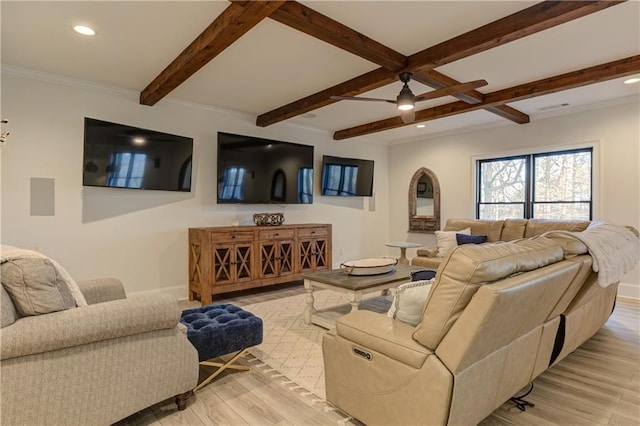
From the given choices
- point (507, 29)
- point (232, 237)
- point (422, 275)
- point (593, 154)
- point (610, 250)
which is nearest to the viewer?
point (610, 250)

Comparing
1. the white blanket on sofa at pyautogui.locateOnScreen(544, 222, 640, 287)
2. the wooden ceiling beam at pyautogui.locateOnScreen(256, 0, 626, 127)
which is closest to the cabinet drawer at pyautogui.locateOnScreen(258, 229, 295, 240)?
the wooden ceiling beam at pyautogui.locateOnScreen(256, 0, 626, 127)

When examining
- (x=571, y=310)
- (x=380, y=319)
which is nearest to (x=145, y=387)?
(x=380, y=319)

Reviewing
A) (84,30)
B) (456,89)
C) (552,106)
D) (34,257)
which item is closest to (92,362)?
(34,257)

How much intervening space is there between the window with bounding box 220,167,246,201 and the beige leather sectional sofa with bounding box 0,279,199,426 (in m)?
2.99

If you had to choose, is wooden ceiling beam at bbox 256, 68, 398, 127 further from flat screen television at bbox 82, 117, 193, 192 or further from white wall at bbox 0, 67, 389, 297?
Answer: flat screen television at bbox 82, 117, 193, 192

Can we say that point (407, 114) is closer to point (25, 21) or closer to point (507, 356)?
point (507, 356)

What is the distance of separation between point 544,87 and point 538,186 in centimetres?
205

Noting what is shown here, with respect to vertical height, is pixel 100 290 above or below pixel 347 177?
below

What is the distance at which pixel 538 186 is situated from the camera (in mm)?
5402

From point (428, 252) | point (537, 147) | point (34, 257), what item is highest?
point (537, 147)

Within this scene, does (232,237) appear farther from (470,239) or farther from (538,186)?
(538,186)

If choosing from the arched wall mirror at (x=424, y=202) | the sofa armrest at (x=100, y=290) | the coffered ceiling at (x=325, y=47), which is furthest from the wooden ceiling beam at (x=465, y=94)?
the sofa armrest at (x=100, y=290)

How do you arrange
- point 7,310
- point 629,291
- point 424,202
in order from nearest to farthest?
point 7,310 < point 629,291 < point 424,202

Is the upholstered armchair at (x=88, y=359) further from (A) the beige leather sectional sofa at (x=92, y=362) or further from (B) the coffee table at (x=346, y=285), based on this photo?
(B) the coffee table at (x=346, y=285)
